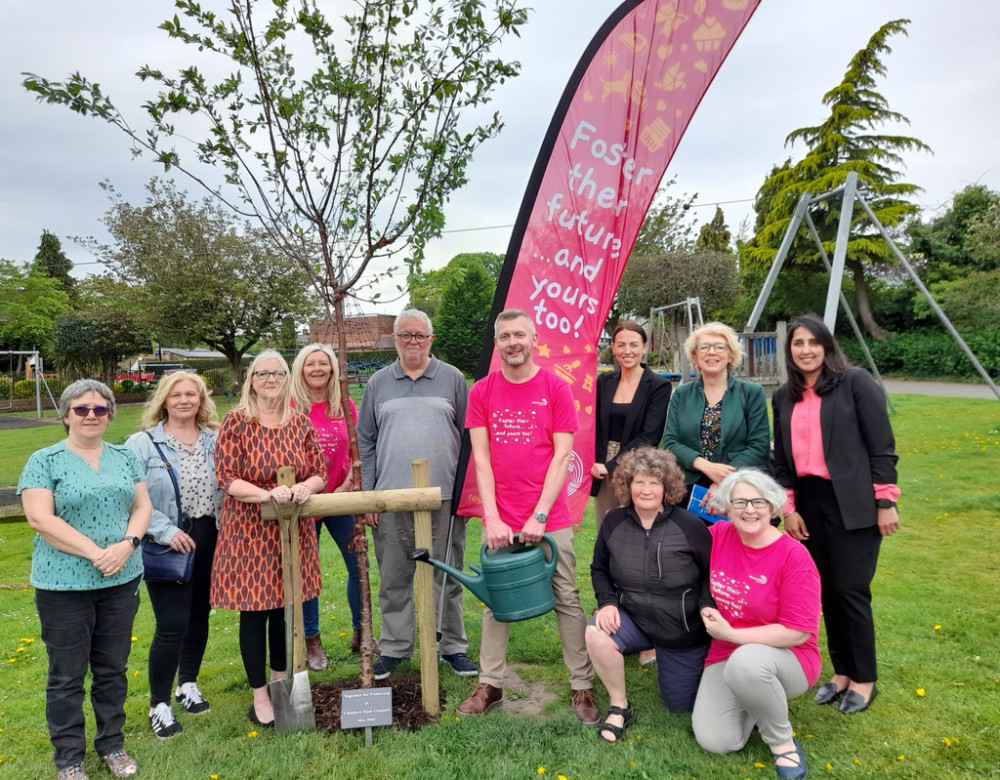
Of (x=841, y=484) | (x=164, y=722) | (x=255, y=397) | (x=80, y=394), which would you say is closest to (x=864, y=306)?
(x=841, y=484)

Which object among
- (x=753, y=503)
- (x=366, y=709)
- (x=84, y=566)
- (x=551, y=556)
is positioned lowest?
(x=366, y=709)

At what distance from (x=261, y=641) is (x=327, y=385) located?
1491mm

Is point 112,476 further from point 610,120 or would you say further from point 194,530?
point 610,120

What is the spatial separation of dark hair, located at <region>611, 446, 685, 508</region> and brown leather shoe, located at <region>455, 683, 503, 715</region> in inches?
46.3

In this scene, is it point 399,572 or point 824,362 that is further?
point 399,572

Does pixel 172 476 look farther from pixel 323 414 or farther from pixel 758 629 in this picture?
pixel 758 629

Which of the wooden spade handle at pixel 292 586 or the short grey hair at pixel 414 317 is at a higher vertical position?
the short grey hair at pixel 414 317

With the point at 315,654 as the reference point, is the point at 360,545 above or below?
above

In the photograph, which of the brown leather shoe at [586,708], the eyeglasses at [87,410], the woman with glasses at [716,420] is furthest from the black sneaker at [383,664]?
the eyeglasses at [87,410]

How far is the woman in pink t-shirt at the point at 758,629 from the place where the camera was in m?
2.84

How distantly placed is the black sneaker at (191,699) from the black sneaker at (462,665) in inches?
51.5

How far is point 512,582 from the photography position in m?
3.18

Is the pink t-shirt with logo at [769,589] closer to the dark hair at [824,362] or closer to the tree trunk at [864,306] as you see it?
the dark hair at [824,362]

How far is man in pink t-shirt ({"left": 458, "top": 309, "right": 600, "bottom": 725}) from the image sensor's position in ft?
11.0
